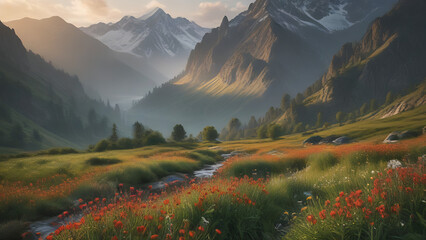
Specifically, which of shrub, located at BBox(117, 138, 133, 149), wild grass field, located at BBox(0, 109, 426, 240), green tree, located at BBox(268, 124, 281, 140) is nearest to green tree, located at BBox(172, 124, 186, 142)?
shrub, located at BBox(117, 138, 133, 149)

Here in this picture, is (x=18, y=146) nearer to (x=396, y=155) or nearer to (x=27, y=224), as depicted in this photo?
(x=27, y=224)

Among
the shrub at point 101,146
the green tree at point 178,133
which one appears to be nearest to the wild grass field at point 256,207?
the shrub at point 101,146

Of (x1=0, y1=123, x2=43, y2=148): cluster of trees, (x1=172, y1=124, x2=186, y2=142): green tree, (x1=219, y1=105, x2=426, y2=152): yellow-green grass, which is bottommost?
(x1=219, y1=105, x2=426, y2=152): yellow-green grass

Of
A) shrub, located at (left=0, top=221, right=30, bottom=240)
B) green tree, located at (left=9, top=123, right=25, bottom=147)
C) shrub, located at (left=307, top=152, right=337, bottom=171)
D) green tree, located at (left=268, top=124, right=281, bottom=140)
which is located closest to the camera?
shrub, located at (left=0, top=221, right=30, bottom=240)

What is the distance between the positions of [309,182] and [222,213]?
7.32 metres

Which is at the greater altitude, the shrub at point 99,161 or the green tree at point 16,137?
the green tree at point 16,137

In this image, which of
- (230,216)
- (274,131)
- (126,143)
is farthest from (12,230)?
(274,131)

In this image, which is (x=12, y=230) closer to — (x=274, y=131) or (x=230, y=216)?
(x=230, y=216)

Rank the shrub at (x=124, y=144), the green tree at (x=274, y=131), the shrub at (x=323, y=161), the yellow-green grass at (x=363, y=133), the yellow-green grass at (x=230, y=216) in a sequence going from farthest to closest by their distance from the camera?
1. the green tree at (x=274, y=131)
2. the shrub at (x=124, y=144)
3. the yellow-green grass at (x=363, y=133)
4. the shrub at (x=323, y=161)
5. the yellow-green grass at (x=230, y=216)

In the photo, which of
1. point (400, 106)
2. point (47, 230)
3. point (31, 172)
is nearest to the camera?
point (47, 230)

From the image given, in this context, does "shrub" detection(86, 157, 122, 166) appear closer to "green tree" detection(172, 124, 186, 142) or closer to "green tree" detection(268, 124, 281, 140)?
"green tree" detection(172, 124, 186, 142)

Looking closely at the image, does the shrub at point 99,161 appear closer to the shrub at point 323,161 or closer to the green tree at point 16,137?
the shrub at point 323,161

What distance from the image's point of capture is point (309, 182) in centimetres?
1262

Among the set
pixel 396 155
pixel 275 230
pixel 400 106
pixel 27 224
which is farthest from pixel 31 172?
pixel 400 106
